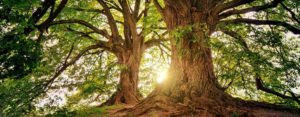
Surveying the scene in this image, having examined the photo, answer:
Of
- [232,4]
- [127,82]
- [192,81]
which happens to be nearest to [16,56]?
[192,81]

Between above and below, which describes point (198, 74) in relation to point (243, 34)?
below

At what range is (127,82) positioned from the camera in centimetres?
1313

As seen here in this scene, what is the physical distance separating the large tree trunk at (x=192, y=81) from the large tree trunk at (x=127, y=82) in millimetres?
4379

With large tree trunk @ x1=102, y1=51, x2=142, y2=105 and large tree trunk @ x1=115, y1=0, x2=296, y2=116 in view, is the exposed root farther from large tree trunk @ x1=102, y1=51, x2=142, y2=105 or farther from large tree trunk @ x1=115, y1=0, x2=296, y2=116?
large tree trunk @ x1=102, y1=51, x2=142, y2=105

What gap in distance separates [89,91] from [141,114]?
401 cm

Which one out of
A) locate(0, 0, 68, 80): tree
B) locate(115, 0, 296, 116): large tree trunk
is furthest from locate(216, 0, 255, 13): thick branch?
locate(0, 0, 68, 80): tree

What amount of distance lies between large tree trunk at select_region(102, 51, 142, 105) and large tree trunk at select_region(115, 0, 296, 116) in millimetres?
4379

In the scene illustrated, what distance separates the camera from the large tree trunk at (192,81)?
7344 millimetres

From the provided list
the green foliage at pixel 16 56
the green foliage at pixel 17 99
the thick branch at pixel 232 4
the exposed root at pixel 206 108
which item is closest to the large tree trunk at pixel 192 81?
the exposed root at pixel 206 108

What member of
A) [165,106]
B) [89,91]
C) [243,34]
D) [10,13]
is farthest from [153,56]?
[10,13]

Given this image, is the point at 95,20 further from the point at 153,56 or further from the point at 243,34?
the point at 243,34

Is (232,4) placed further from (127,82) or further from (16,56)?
(127,82)

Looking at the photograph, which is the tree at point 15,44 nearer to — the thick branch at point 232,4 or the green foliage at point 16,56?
the green foliage at point 16,56

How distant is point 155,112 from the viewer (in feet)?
24.2
